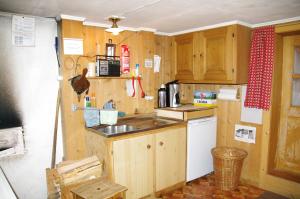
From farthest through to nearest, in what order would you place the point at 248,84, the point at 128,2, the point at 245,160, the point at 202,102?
the point at 202,102 < the point at 245,160 < the point at 248,84 < the point at 128,2

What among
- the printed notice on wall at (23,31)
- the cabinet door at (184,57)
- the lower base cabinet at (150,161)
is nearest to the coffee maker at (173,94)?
the cabinet door at (184,57)

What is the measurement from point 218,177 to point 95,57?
211cm

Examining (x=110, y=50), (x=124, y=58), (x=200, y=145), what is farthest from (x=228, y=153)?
(x=110, y=50)

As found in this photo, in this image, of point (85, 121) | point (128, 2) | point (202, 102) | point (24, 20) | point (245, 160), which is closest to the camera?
point (128, 2)

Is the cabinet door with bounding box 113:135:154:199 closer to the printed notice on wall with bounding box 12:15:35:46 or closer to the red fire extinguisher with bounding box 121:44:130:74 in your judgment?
the red fire extinguisher with bounding box 121:44:130:74

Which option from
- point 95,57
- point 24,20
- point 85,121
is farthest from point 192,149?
point 24,20

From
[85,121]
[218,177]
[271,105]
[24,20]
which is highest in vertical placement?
[24,20]

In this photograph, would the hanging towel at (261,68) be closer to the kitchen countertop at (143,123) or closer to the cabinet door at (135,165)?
the kitchen countertop at (143,123)

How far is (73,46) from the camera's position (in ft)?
8.12

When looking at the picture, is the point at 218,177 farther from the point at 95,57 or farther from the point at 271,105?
the point at 95,57

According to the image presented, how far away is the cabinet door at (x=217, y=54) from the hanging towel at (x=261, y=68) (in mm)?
306

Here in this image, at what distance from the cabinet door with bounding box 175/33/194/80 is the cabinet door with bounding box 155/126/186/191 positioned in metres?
0.84

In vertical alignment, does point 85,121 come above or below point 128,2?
below

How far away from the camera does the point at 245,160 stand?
10.0 ft
